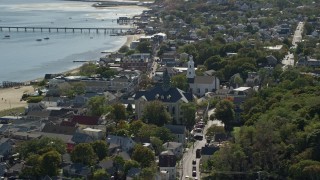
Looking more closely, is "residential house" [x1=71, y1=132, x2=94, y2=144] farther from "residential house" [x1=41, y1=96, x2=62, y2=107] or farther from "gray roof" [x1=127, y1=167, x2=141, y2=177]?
"residential house" [x1=41, y1=96, x2=62, y2=107]

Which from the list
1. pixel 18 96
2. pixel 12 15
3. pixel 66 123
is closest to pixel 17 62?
pixel 18 96

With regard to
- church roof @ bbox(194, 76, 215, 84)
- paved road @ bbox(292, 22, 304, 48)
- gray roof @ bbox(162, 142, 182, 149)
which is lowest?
paved road @ bbox(292, 22, 304, 48)

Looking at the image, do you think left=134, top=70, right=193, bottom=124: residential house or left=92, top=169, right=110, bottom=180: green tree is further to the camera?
left=134, top=70, right=193, bottom=124: residential house

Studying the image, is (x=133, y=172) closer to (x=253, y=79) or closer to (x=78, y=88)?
(x=78, y=88)

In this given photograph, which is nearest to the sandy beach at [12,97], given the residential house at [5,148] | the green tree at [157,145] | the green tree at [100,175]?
the residential house at [5,148]

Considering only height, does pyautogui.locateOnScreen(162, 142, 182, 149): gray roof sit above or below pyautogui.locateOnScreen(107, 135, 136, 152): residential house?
below

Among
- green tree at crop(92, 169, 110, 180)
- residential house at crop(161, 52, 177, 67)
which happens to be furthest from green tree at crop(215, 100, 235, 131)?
residential house at crop(161, 52, 177, 67)

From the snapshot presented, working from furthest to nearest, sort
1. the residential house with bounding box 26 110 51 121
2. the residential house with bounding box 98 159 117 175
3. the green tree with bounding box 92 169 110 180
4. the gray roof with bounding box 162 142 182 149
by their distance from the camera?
the residential house with bounding box 26 110 51 121 → the gray roof with bounding box 162 142 182 149 → the residential house with bounding box 98 159 117 175 → the green tree with bounding box 92 169 110 180
